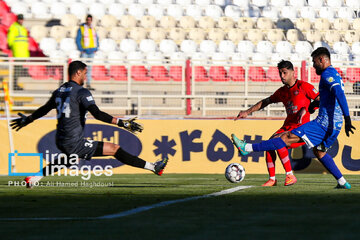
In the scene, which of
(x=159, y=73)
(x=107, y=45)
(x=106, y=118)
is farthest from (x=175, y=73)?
(x=106, y=118)

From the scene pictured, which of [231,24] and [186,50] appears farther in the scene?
[231,24]

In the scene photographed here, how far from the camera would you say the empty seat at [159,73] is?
17219 mm

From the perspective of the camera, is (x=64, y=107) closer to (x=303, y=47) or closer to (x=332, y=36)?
(x=303, y=47)

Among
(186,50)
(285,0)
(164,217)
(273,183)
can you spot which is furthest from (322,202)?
(285,0)

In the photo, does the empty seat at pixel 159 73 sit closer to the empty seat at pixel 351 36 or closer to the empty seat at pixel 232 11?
the empty seat at pixel 232 11

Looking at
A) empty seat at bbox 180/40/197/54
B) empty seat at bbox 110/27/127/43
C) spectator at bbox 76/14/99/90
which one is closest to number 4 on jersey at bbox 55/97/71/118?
spectator at bbox 76/14/99/90

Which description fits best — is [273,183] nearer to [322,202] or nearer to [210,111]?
[322,202]

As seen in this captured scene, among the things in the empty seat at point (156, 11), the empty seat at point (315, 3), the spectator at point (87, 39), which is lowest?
the spectator at point (87, 39)

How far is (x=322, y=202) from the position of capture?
7977mm

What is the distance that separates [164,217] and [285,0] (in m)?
23.1

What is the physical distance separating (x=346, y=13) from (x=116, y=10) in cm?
862

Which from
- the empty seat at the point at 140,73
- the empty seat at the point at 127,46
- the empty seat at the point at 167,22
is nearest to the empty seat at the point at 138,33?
the empty seat at the point at 127,46

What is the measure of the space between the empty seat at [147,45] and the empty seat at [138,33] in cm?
Result: 56

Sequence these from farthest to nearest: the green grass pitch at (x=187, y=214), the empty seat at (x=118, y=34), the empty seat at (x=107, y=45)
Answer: the empty seat at (x=118, y=34) < the empty seat at (x=107, y=45) < the green grass pitch at (x=187, y=214)
